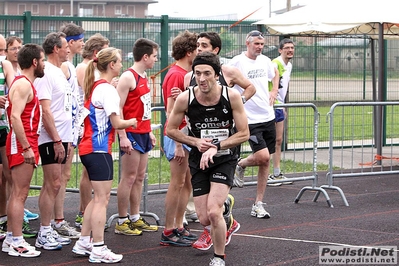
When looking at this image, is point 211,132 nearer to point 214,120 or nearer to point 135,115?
point 214,120

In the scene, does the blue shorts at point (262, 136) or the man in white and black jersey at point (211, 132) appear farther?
the blue shorts at point (262, 136)

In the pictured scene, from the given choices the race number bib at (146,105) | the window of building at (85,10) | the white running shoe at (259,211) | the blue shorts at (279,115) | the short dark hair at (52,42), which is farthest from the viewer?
the window of building at (85,10)

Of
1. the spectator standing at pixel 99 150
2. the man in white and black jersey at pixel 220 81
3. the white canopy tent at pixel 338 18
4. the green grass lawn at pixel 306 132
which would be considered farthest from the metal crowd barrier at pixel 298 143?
the spectator standing at pixel 99 150

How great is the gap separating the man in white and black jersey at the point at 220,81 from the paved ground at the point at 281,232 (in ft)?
0.39

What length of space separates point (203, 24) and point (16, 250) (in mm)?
9451

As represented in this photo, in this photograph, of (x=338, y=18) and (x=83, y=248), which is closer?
(x=83, y=248)

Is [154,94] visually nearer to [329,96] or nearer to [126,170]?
[329,96]

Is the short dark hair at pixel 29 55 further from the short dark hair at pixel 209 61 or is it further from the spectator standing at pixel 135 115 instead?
the short dark hair at pixel 209 61

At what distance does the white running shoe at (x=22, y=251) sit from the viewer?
7473mm

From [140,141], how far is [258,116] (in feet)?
7.46

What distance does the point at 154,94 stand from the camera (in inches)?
610

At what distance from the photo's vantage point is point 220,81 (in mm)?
7871

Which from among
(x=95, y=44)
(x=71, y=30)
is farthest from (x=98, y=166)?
(x=71, y=30)

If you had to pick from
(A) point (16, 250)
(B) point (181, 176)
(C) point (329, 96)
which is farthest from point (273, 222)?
(C) point (329, 96)
